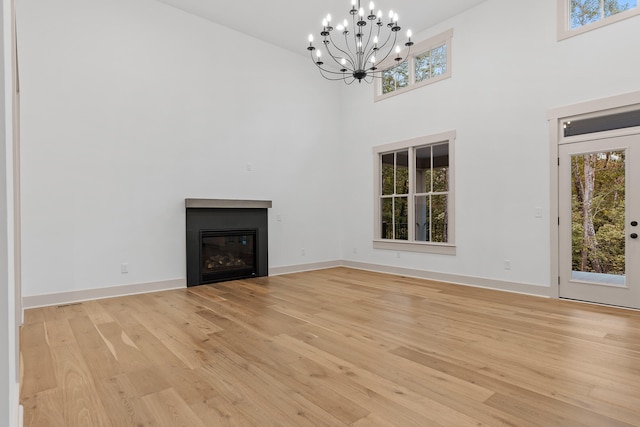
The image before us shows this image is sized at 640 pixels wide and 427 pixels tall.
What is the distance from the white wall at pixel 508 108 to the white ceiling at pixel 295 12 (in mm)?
283

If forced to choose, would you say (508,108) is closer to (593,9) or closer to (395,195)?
(593,9)

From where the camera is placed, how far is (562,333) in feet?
10.1

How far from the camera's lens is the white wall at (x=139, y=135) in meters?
4.19

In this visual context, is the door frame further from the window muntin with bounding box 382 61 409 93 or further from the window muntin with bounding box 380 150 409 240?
the window muntin with bounding box 382 61 409 93

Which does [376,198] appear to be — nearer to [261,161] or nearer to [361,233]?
[361,233]

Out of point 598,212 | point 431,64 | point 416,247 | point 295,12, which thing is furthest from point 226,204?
point 598,212

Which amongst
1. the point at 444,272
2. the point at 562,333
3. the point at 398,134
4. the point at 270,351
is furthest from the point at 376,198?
the point at 270,351

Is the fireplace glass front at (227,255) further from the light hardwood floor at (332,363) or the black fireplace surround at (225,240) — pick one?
the light hardwood floor at (332,363)

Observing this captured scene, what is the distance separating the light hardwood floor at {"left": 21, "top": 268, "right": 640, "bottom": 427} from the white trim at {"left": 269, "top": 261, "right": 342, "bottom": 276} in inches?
80.0

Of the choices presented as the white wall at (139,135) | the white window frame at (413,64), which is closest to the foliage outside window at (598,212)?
the white window frame at (413,64)

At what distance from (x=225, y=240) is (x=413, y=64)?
13.9 ft

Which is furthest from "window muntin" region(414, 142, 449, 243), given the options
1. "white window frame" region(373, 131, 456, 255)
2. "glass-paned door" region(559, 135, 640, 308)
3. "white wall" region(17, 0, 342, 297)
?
"white wall" region(17, 0, 342, 297)

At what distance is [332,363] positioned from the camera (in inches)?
98.3

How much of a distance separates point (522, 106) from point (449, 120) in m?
1.03
